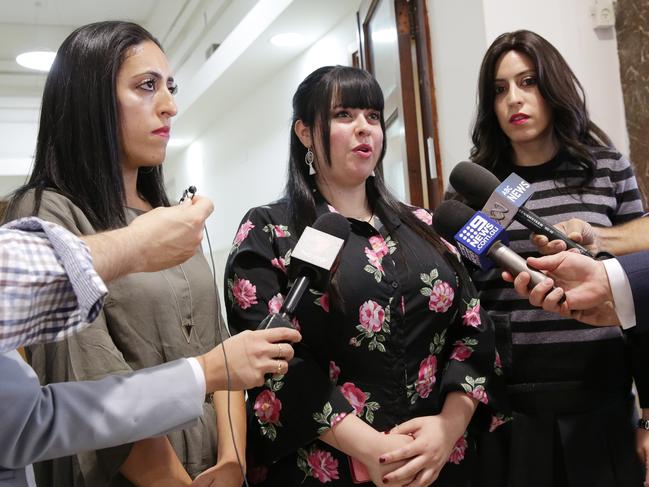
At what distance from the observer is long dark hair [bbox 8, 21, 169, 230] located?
1.34 m

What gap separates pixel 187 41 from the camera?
7.25m

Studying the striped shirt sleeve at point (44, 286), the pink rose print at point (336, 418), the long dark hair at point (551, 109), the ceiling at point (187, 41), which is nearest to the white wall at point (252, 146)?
the ceiling at point (187, 41)

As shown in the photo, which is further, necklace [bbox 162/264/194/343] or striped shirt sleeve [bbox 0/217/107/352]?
necklace [bbox 162/264/194/343]

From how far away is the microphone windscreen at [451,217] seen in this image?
1486 millimetres

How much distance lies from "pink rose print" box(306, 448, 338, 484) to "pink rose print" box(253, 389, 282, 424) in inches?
4.6

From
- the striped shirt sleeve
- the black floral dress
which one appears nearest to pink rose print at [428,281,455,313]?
the black floral dress

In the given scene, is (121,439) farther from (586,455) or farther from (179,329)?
(586,455)

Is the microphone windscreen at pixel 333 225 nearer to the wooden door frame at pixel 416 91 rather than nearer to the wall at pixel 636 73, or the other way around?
the wooden door frame at pixel 416 91

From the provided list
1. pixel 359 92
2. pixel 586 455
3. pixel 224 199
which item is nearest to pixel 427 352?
pixel 586 455

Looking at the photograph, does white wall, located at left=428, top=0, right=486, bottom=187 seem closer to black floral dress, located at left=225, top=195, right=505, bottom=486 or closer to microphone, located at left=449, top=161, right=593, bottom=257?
microphone, located at left=449, top=161, right=593, bottom=257

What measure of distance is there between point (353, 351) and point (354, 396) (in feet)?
0.32

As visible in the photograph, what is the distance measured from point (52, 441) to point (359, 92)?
1.14m

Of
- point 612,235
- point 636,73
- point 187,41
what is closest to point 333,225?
point 612,235

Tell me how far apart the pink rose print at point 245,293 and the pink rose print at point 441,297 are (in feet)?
1.34
